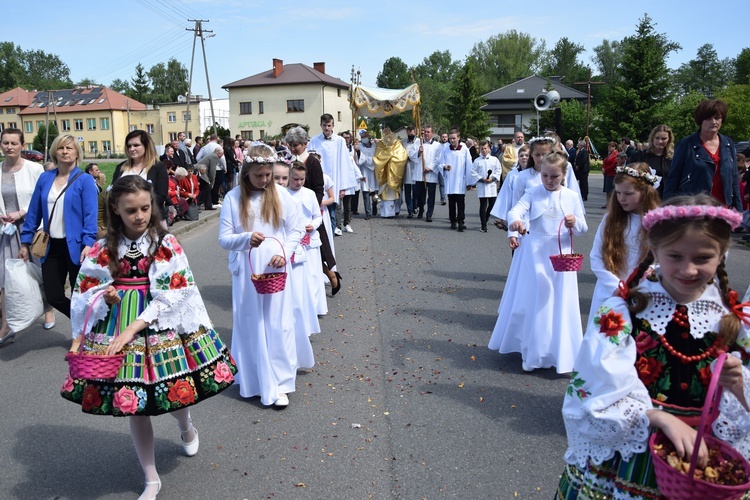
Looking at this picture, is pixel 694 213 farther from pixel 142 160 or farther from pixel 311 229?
pixel 142 160

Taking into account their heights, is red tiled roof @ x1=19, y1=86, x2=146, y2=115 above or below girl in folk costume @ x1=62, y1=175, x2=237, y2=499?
above

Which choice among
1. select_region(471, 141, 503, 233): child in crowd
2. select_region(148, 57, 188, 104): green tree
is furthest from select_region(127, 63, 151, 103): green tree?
select_region(471, 141, 503, 233): child in crowd

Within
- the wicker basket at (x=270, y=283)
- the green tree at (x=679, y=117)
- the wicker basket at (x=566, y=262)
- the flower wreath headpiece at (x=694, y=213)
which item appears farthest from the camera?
the green tree at (x=679, y=117)

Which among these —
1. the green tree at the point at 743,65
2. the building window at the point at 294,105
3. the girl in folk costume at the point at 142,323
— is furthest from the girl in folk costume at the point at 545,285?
the green tree at the point at 743,65

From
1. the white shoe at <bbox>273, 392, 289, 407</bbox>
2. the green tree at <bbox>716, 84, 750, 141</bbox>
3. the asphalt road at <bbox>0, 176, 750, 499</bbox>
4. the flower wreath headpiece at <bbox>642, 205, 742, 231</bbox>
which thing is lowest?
the asphalt road at <bbox>0, 176, 750, 499</bbox>

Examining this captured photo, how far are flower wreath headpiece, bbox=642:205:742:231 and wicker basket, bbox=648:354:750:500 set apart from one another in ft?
1.55

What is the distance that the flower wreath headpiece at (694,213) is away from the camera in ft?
6.93

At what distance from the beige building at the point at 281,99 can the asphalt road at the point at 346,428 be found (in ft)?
224

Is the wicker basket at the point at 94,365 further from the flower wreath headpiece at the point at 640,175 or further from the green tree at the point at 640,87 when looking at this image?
the green tree at the point at 640,87

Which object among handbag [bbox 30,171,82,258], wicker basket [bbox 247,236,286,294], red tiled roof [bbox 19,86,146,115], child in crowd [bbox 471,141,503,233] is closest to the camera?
wicker basket [bbox 247,236,286,294]

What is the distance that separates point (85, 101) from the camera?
9312 cm

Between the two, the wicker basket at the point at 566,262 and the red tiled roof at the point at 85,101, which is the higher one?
the red tiled roof at the point at 85,101

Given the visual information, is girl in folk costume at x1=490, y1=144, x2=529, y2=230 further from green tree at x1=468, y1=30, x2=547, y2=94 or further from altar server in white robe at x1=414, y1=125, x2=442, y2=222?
green tree at x1=468, y1=30, x2=547, y2=94

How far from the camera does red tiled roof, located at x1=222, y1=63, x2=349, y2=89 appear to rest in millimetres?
73625
